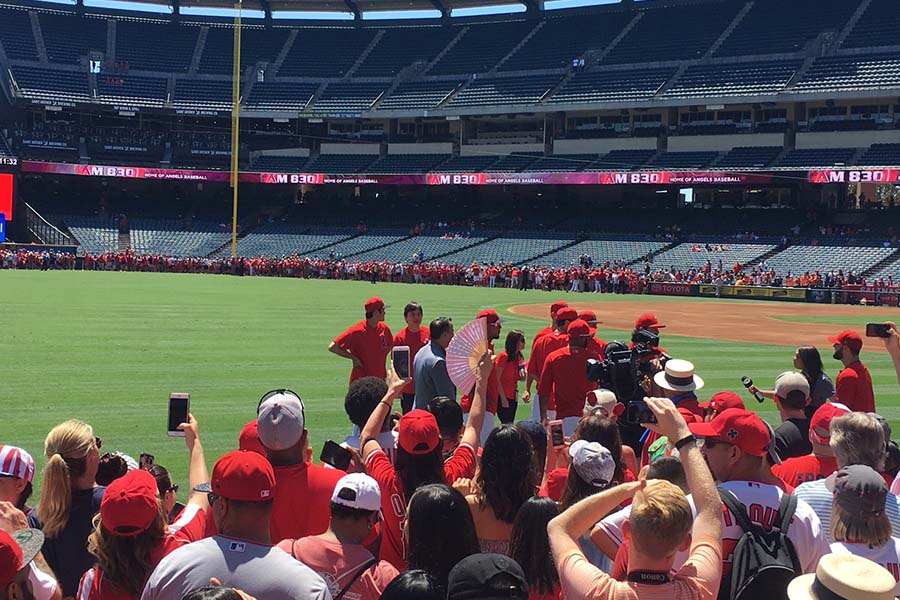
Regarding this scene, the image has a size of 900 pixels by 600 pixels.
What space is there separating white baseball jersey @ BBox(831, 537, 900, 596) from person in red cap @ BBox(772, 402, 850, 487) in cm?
160

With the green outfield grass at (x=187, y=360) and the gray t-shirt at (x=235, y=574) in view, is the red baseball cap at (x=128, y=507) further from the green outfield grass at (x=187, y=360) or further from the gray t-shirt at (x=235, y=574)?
the green outfield grass at (x=187, y=360)

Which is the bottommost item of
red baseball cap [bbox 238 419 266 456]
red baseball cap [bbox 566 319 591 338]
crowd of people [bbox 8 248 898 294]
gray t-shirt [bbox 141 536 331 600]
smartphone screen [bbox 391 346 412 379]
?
gray t-shirt [bbox 141 536 331 600]

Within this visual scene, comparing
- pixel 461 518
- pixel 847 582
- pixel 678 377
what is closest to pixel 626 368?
pixel 678 377

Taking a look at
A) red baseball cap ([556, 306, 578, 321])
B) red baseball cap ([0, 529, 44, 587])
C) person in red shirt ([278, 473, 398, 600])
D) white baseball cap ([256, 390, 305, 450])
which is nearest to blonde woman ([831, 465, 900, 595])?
person in red shirt ([278, 473, 398, 600])

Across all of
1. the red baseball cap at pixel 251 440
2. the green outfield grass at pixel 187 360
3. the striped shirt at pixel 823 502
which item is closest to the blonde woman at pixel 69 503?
the red baseball cap at pixel 251 440

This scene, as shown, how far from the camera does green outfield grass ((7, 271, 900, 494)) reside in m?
11.2

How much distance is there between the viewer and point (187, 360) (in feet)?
54.3

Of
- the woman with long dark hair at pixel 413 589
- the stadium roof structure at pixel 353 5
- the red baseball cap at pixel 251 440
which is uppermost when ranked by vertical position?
the stadium roof structure at pixel 353 5

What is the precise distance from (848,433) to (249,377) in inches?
438

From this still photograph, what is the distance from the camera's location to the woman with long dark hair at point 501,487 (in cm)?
462

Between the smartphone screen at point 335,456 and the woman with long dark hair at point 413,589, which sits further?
the smartphone screen at point 335,456

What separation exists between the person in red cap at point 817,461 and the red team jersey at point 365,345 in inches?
212

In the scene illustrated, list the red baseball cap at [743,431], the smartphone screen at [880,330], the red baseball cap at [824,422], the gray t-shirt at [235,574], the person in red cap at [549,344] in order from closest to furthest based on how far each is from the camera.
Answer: the gray t-shirt at [235,574], the red baseball cap at [743,431], the red baseball cap at [824,422], the smartphone screen at [880,330], the person in red cap at [549,344]

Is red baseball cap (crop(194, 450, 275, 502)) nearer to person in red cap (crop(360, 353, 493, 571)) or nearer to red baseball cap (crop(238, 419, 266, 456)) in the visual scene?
person in red cap (crop(360, 353, 493, 571))
